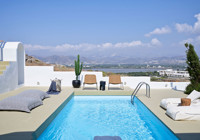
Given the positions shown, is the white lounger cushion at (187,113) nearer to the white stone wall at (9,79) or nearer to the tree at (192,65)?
the tree at (192,65)

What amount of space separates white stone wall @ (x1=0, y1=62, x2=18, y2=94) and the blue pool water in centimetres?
282

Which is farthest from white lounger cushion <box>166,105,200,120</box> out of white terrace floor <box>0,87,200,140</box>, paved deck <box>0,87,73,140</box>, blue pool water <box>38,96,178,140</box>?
paved deck <box>0,87,73,140</box>

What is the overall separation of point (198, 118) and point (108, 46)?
41.2 meters

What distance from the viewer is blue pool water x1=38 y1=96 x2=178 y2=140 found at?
13.0 ft

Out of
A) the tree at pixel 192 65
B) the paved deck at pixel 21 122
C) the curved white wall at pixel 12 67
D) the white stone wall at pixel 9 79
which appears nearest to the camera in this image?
the paved deck at pixel 21 122

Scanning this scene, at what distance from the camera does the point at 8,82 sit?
7785 mm

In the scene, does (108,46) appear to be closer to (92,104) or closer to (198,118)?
(92,104)

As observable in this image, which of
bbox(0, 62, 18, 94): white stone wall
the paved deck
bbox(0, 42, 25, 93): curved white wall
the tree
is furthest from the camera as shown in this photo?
the tree

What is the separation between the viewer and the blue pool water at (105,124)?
3.98 m

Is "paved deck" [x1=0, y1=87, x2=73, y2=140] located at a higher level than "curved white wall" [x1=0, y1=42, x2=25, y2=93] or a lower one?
lower

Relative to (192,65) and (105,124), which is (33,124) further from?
(192,65)

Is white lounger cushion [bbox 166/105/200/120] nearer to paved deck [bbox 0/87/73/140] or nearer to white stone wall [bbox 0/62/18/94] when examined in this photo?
paved deck [bbox 0/87/73/140]

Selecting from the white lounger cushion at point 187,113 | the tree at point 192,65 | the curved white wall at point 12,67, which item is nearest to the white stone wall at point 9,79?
the curved white wall at point 12,67

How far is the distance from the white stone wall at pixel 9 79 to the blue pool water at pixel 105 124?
2.82 m
